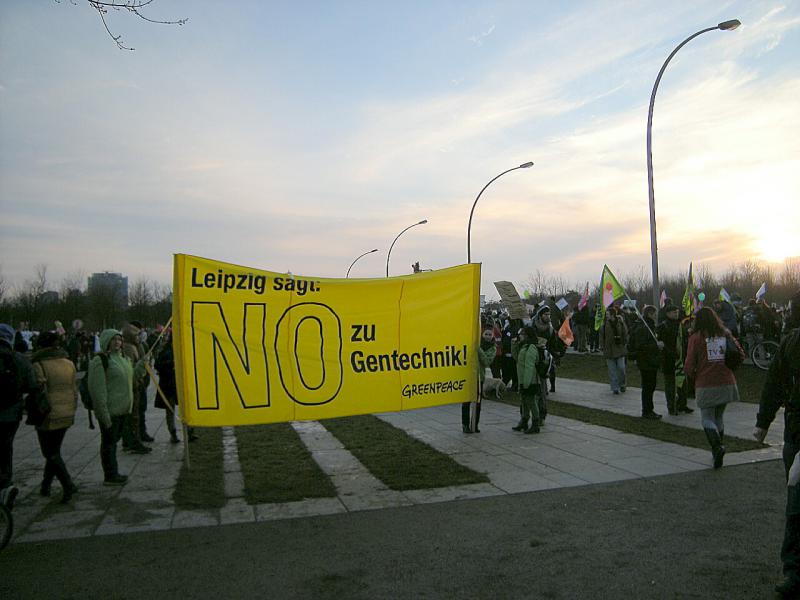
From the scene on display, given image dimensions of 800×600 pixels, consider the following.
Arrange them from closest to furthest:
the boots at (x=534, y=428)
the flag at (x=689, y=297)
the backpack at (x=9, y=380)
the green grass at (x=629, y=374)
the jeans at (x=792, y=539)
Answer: the jeans at (x=792, y=539)
the backpack at (x=9, y=380)
the boots at (x=534, y=428)
the green grass at (x=629, y=374)
the flag at (x=689, y=297)

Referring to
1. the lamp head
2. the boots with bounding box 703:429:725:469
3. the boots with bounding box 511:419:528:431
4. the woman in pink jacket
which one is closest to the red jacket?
A: the woman in pink jacket

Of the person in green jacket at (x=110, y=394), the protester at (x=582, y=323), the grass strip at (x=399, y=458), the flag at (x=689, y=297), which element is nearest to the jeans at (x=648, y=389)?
the grass strip at (x=399, y=458)

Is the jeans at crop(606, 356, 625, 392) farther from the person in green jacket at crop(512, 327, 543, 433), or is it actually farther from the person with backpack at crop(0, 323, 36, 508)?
the person with backpack at crop(0, 323, 36, 508)

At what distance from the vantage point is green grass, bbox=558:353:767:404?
14.8 meters

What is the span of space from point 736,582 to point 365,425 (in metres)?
8.50

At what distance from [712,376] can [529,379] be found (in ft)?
9.76

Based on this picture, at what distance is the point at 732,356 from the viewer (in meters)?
7.84

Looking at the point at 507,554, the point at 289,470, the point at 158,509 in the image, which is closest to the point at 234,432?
the point at 289,470

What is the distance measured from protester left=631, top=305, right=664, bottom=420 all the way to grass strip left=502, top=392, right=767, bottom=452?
0.30 metres

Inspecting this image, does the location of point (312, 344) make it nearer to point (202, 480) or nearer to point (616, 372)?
point (202, 480)

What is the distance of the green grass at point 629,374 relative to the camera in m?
14.8

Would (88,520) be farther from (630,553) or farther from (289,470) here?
(630,553)

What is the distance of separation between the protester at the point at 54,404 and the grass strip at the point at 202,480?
123 centimetres

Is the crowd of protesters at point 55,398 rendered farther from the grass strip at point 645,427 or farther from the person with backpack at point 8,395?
the grass strip at point 645,427
